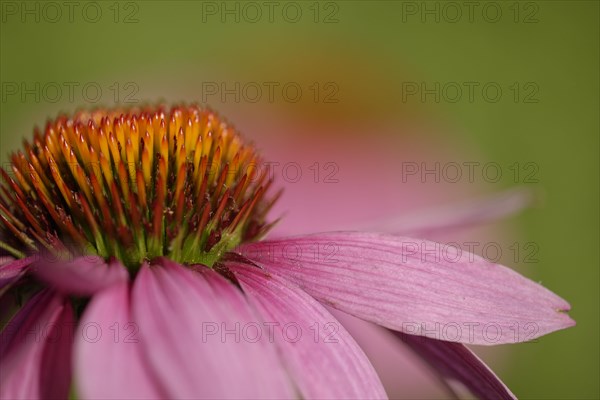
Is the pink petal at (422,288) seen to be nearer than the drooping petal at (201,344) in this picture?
No

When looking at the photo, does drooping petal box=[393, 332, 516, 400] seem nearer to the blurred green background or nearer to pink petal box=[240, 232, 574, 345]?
pink petal box=[240, 232, 574, 345]

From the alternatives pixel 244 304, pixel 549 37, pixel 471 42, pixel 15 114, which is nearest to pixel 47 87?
pixel 15 114

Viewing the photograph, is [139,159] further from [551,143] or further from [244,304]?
[551,143]
